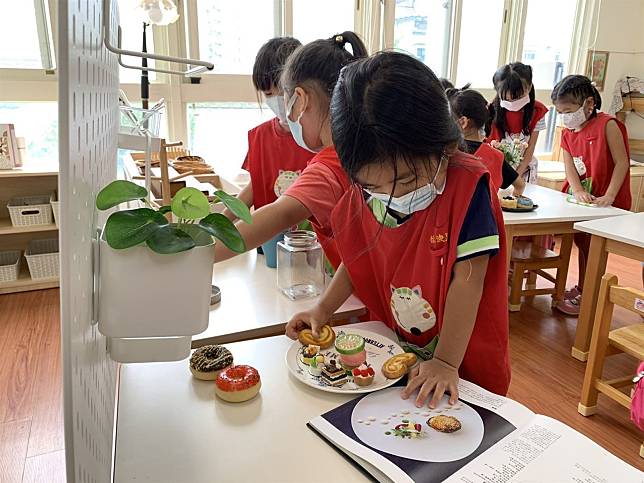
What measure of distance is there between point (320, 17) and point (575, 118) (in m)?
2.14

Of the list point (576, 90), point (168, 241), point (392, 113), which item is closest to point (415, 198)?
point (392, 113)

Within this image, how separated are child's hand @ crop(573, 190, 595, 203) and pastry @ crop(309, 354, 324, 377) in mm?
2530

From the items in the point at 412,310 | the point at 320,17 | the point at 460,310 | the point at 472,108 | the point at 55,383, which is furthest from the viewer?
the point at 320,17

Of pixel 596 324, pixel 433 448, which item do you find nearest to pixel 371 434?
pixel 433 448

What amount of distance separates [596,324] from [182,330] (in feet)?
6.45

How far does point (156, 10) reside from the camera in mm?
2625

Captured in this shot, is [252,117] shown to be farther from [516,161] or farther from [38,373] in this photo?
[38,373]

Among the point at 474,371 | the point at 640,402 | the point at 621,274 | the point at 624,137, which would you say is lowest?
the point at 621,274

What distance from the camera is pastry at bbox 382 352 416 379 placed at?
3.02 ft

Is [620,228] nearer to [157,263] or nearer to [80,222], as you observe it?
[157,263]

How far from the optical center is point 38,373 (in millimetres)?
2383

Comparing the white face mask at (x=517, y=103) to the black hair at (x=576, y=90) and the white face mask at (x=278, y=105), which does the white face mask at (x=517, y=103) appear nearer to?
the black hair at (x=576, y=90)

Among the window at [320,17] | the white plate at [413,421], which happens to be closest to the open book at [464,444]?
the white plate at [413,421]

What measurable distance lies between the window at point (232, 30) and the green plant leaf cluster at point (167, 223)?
3.48 meters
